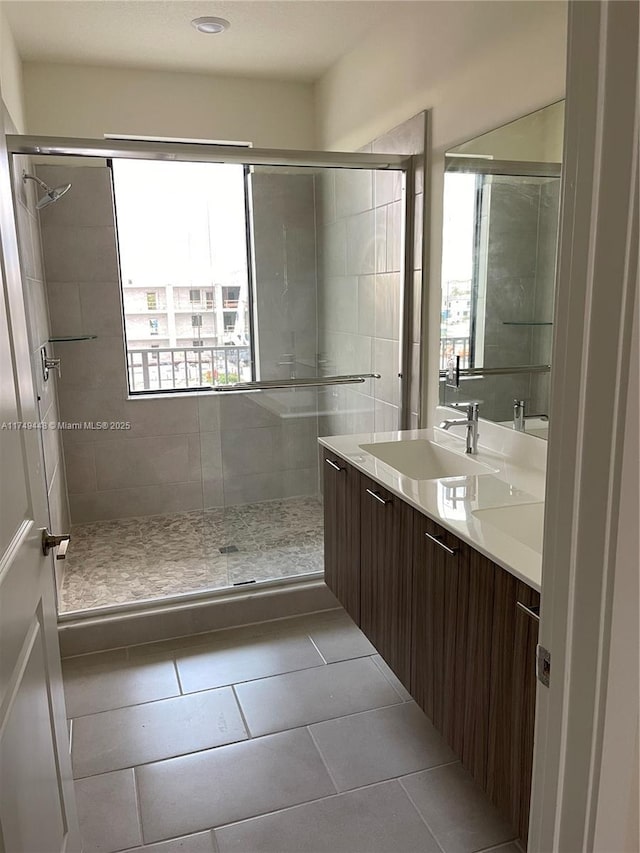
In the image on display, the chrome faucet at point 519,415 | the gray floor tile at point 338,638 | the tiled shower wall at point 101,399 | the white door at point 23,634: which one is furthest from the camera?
the tiled shower wall at point 101,399

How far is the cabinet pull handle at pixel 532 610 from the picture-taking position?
1.31 m

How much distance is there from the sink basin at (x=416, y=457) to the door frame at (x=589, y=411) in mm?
1518

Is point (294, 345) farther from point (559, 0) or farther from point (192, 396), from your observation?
point (559, 0)

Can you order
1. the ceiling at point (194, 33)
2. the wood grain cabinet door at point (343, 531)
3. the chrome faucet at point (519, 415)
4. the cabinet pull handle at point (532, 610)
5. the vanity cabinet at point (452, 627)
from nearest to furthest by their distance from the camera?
the cabinet pull handle at point (532, 610), the vanity cabinet at point (452, 627), the chrome faucet at point (519, 415), the wood grain cabinet door at point (343, 531), the ceiling at point (194, 33)

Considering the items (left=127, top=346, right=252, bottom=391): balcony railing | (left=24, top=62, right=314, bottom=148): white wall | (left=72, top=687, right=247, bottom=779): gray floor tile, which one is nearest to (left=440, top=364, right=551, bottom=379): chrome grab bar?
(left=127, top=346, right=252, bottom=391): balcony railing

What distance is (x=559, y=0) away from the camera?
5.93 feet

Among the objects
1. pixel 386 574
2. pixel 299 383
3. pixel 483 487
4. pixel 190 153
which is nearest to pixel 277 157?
pixel 190 153

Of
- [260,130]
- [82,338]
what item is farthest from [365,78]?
[82,338]

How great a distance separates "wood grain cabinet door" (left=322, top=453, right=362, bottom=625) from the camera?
2.29 meters

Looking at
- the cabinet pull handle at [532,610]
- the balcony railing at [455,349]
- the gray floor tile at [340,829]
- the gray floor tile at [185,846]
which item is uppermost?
the balcony railing at [455,349]

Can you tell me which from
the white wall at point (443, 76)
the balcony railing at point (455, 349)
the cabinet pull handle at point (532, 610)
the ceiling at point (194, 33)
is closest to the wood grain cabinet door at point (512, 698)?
the cabinet pull handle at point (532, 610)

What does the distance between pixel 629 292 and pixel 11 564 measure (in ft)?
3.45

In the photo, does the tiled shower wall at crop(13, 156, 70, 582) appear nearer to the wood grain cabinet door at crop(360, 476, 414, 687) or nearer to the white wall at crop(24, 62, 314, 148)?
the white wall at crop(24, 62, 314, 148)

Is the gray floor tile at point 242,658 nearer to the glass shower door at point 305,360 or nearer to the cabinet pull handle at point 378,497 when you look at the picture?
the glass shower door at point 305,360
